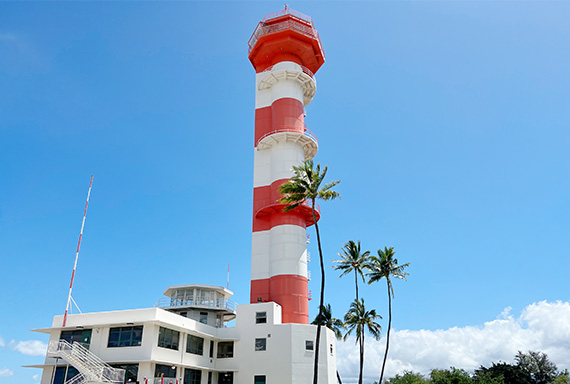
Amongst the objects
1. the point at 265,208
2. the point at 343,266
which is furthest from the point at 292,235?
the point at 343,266

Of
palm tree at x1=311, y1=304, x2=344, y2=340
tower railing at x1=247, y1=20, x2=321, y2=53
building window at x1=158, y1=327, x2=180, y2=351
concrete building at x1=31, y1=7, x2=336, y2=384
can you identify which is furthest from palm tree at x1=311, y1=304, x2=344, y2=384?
tower railing at x1=247, y1=20, x2=321, y2=53

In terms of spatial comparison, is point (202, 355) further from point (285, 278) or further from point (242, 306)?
point (285, 278)

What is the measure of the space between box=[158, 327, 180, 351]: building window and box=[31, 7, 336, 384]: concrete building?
0.26 feet

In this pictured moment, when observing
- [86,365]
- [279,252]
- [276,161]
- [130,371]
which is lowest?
[130,371]

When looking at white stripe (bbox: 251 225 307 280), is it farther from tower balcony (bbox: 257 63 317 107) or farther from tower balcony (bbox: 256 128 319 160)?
tower balcony (bbox: 257 63 317 107)

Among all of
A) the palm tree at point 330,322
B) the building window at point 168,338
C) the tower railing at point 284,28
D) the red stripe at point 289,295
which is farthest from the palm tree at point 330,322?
the tower railing at point 284,28

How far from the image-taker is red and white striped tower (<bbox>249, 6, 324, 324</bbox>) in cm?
4462

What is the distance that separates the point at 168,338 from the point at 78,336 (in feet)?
24.2

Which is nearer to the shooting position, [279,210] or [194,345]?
[194,345]

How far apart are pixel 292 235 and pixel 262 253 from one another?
4.23 meters

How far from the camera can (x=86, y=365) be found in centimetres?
3183

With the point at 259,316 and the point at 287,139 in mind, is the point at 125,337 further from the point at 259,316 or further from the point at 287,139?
the point at 287,139

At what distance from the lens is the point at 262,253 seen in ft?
155

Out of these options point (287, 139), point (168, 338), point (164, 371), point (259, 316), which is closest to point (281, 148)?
point (287, 139)
